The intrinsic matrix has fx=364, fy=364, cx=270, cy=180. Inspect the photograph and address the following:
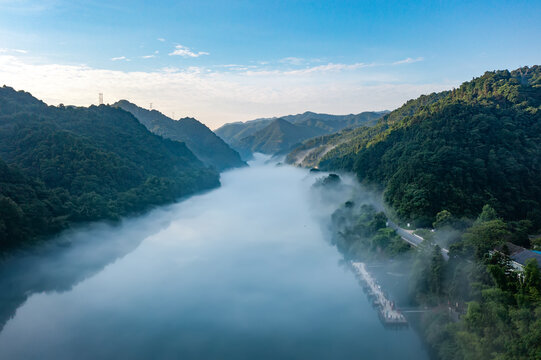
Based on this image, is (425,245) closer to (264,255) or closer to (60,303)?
(264,255)

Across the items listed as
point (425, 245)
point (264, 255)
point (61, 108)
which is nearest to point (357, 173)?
point (264, 255)

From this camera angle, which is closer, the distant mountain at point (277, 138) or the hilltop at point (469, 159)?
the hilltop at point (469, 159)

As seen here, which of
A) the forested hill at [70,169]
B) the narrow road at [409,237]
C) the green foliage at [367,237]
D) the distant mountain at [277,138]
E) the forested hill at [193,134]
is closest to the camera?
the narrow road at [409,237]

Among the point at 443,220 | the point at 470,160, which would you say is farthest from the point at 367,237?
the point at 470,160

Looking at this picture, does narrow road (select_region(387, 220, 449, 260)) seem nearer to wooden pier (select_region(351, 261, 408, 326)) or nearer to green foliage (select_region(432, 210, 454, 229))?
green foliage (select_region(432, 210, 454, 229))

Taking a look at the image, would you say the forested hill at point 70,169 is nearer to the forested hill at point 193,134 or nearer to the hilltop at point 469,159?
the hilltop at point 469,159

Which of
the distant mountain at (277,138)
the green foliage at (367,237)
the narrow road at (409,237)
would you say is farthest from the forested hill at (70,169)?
the distant mountain at (277,138)

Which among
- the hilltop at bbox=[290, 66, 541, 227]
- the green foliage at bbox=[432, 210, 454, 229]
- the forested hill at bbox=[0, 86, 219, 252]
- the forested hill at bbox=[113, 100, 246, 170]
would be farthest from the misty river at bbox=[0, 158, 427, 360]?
the forested hill at bbox=[113, 100, 246, 170]
